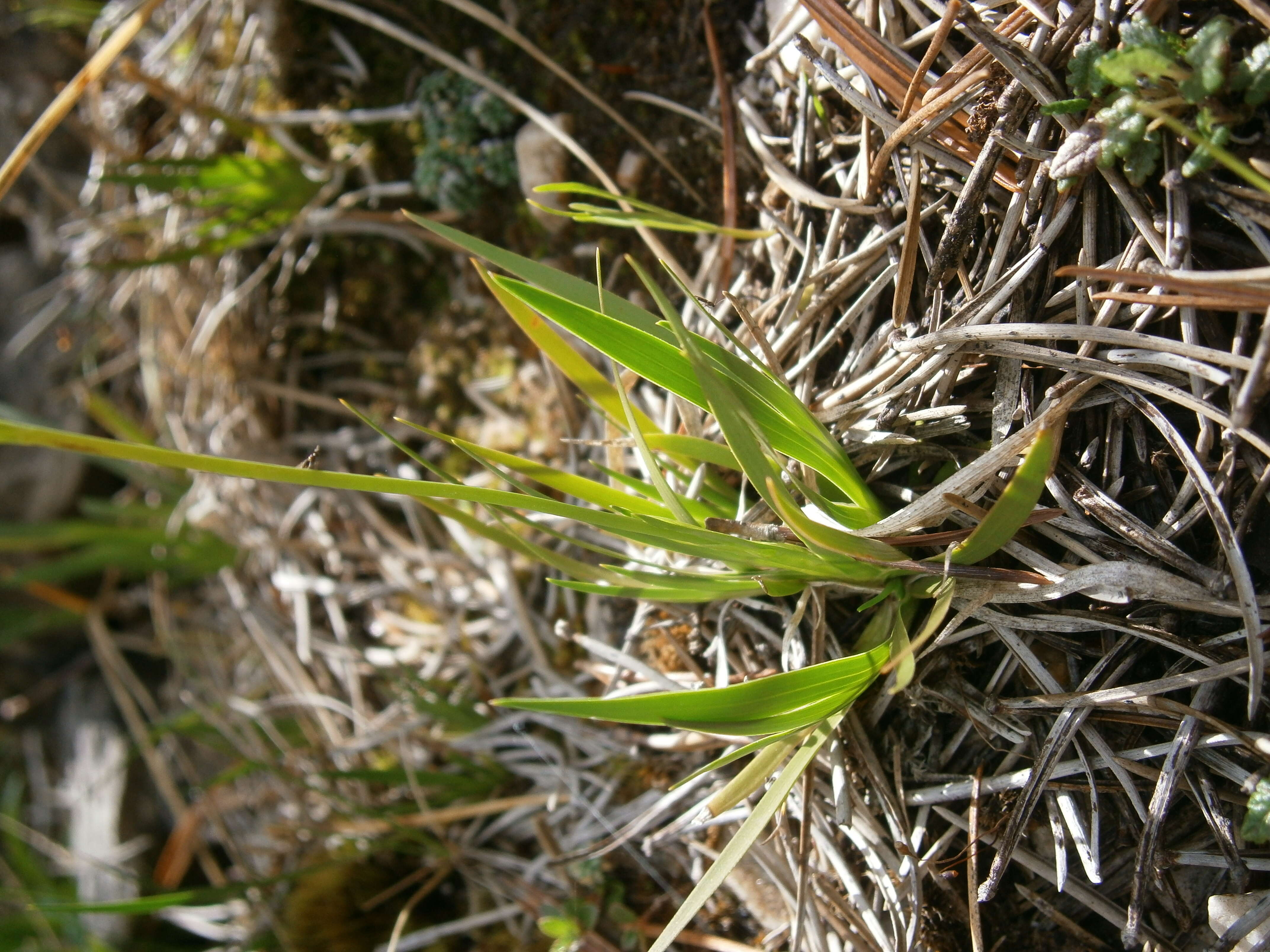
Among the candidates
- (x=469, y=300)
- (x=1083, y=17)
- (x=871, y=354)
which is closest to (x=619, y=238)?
(x=469, y=300)

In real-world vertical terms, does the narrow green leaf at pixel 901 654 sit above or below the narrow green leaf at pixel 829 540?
below

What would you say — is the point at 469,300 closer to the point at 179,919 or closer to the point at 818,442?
the point at 818,442

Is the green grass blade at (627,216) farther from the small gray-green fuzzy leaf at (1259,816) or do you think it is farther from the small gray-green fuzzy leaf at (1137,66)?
the small gray-green fuzzy leaf at (1259,816)

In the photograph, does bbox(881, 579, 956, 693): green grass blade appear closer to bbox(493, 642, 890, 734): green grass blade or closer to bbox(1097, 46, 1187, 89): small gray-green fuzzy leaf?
bbox(493, 642, 890, 734): green grass blade

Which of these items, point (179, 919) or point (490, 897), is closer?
point (490, 897)

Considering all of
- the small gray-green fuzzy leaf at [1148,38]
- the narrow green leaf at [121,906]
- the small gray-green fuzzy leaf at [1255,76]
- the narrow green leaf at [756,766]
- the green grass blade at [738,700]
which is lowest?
the narrow green leaf at [121,906]

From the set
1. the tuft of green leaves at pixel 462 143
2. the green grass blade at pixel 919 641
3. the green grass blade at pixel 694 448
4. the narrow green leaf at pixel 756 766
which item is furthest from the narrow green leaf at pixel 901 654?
the tuft of green leaves at pixel 462 143
